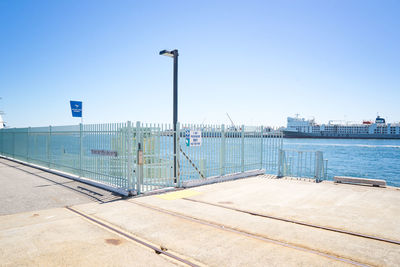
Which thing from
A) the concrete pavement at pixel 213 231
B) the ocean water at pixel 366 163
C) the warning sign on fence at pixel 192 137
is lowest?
the ocean water at pixel 366 163

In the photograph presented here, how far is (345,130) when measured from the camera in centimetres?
17188

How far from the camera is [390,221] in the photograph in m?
6.63

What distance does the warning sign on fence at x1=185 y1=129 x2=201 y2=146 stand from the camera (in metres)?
10.8

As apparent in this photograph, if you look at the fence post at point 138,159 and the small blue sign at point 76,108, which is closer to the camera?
the fence post at point 138,159

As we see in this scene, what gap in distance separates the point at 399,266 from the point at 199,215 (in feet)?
14.0

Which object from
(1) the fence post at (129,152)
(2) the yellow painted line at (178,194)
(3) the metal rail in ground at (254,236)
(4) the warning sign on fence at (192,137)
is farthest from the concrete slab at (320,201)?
(1) the fence post at (129,152)

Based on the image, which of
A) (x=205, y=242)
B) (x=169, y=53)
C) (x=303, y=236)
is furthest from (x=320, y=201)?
(x=169, y=53)

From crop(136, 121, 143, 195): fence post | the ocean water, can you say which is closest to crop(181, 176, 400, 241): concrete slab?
crop(136, 121, 143, 195): fence post

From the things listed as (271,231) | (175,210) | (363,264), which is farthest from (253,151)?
(363,264)

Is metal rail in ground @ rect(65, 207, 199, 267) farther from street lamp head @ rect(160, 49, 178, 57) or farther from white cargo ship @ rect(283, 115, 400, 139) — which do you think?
white cargo ship @ rect(283, 115, 400, 139)

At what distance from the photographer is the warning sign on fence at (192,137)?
1082 centimetres

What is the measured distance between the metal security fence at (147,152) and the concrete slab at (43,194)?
0.73 metres

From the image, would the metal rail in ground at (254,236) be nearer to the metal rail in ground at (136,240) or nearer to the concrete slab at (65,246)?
the metal rail in ground at (136,240)

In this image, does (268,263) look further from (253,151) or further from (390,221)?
(253,151)
